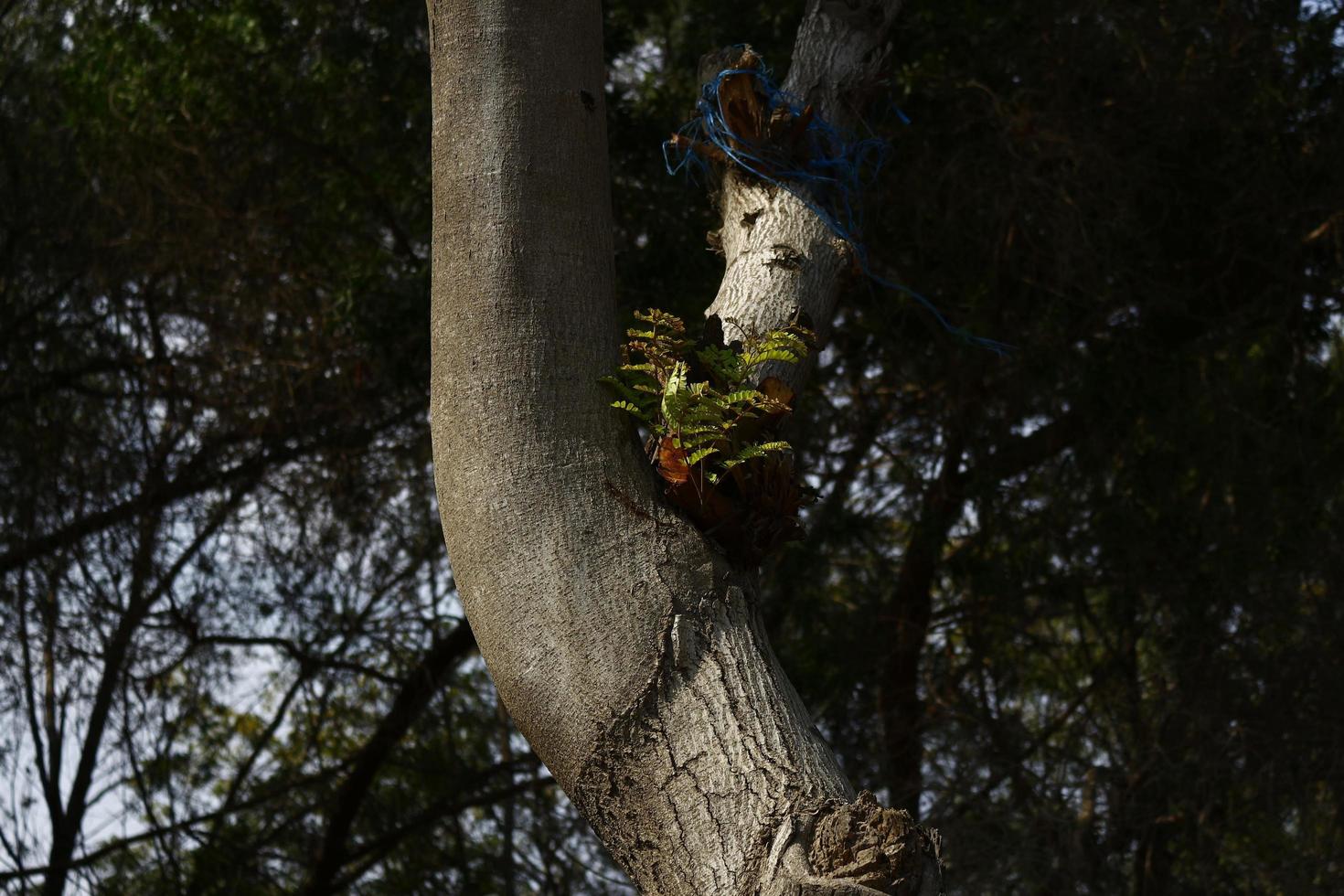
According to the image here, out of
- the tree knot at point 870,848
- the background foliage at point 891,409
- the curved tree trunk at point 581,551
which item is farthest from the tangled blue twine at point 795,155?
the background foliage at point 891,409

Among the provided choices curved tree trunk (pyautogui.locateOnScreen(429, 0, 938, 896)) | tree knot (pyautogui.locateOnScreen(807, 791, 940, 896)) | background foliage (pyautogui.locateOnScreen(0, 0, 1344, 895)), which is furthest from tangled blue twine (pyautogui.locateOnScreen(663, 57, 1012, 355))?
background foliage (pyautogui.locateOnScreen(0, 0, 1344, 895))

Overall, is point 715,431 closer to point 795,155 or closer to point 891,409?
point 795,155

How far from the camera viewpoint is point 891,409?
704cm

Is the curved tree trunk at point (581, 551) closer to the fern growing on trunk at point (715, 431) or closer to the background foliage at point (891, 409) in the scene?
the fern growing on trunk at point (715, 431)

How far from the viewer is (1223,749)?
19.5 feet

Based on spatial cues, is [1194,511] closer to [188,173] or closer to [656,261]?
[656,261]

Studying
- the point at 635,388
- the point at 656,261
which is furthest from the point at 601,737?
the point at 656,261

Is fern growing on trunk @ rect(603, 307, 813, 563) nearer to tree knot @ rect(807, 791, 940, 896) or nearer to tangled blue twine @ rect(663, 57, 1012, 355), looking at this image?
tree knot @ rect(807, 791, 940, 896)

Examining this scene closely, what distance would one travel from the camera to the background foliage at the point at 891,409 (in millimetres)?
5906

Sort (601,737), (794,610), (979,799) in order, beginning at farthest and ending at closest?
(794,610)
(979,799)
(601,737)

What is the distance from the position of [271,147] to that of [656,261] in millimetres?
2192

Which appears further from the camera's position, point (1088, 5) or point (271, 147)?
point (271, 147)

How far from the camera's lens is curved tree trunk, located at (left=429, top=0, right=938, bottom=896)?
167 cm

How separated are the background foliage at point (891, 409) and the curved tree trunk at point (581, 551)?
363 centimetres
